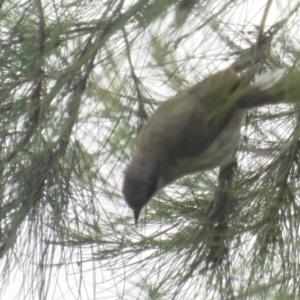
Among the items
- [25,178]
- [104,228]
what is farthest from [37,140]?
[104,228]

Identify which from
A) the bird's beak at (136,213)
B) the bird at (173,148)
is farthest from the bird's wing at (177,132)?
the bird's beak at (136,213)

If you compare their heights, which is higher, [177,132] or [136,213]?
[177,132]

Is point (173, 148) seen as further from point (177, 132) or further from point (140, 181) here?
point (140, 181)

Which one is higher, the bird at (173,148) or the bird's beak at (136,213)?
the bird at (173,148)

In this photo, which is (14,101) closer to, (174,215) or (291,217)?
(174,215)

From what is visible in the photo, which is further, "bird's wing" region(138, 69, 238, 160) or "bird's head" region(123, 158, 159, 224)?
"bird's head" region(123, 158, 159, 224)

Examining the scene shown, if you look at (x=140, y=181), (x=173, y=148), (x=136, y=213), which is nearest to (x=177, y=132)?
(x=173, y=148)

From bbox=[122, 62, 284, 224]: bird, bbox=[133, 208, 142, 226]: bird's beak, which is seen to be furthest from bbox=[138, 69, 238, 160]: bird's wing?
bbox=[133, 208, 142, 226]: bird's beak

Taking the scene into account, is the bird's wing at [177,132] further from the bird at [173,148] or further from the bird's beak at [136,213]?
the bird's beak at [136,213]

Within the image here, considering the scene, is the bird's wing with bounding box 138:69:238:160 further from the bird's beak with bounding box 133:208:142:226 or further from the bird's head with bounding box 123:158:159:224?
the bird's beak with bounding box 133:208:142:226

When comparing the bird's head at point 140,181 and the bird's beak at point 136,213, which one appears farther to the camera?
the bird's head at point 140,181

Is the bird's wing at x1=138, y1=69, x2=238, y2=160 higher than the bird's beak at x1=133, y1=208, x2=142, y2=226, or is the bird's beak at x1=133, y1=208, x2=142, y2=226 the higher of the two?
the bird's wing at x1=138, y1=69, x2=238, y2=160

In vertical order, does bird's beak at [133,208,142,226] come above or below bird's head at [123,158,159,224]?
below

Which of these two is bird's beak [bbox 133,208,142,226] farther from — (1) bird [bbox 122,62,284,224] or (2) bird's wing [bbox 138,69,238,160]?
(2) bird's wing [bbox 138,69,238,160]
